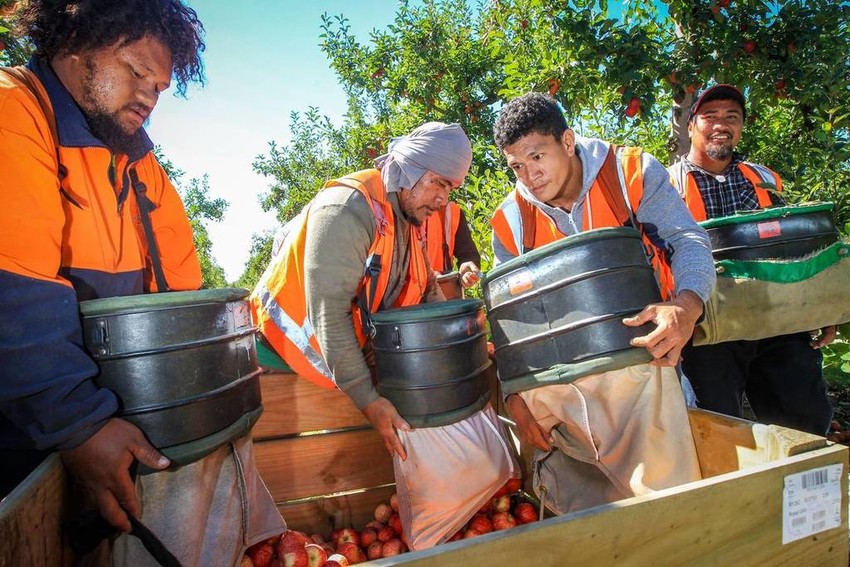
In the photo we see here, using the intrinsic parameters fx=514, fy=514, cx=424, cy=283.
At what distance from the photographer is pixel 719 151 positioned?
281 cm

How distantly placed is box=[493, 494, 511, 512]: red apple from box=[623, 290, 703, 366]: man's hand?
4.76ft

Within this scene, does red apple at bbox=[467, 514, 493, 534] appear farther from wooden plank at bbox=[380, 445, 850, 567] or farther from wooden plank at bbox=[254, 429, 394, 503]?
wooden plank at bbox=[380, 445, 850, 567]

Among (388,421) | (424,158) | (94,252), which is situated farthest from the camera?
(424,158)

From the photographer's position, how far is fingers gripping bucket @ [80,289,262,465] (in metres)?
1.19

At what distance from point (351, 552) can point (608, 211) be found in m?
1.82

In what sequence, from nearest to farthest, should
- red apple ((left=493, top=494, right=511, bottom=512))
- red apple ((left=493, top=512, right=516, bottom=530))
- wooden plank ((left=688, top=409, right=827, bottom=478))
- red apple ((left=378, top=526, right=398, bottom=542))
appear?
1. wooden plank ((left=688, top=409, right=827, bottom=478))
2. red apple ((left=378, top=526, right=398, bottom=542))
3. red apple ((left=493, top=512, right=516, bottom=530))
4. red apple ((left=493, top=494, right=511, bottom=512))

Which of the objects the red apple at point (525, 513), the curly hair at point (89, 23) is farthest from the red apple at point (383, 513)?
the curly hair at point (89, 23)

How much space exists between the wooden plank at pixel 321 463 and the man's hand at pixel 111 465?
1126 mm

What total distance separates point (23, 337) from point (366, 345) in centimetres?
124

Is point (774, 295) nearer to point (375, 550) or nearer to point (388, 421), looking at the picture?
point (388, 421)

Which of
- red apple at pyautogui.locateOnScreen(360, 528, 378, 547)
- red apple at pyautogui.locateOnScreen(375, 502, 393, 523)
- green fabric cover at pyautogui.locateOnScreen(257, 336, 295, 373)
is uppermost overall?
green fabric cover at pyautogui.locateOnScreen(257, 336, 295, 373)

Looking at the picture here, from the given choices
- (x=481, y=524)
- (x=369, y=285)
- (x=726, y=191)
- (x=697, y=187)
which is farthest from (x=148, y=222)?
(x=726, y=191)

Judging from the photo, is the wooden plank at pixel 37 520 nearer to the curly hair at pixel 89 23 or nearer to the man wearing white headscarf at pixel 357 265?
the man wearing white headscarf at pixel 357 265

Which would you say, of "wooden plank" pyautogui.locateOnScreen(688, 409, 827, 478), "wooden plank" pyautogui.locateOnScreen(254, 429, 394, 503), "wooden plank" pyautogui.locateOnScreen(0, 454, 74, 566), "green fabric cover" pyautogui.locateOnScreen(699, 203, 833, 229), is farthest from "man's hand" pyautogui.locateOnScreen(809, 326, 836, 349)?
"wooden plank" pyautogui.locateOnScreen(0, 454, 74, 566)
